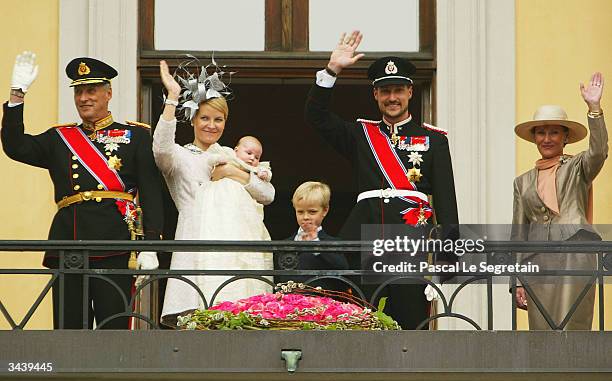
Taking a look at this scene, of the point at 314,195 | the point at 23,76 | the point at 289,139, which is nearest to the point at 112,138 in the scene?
the point at 23,76

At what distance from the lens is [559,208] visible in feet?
38.7

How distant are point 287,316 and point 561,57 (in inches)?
140

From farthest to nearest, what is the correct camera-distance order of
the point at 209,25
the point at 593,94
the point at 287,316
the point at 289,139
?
the point at 289,139 → the point at 209,25 → the point at 593,94 → the point at 287,316

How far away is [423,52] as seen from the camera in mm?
13836

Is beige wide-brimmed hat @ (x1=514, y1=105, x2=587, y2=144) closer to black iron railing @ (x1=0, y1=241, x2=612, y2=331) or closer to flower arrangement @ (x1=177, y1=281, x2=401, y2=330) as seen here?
black iron railing @ (x1=0, y1=241, x2=612, y2=331)

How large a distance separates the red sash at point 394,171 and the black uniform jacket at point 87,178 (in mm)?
1308

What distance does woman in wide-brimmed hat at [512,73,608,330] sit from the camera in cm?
1163

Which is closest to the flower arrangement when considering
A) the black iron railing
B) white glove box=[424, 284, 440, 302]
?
the black iron railing

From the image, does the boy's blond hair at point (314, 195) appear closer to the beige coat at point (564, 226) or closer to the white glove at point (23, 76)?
the beige coat at point (564, 226)

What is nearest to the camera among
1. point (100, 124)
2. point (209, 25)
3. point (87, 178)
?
point (87, 178)

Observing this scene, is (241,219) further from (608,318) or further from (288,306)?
(608,318)

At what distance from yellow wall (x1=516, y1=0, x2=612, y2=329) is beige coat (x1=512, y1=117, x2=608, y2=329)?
176 centimetres

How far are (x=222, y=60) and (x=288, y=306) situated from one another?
9.88 feet

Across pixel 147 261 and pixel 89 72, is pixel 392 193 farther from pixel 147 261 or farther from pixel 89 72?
pixel 89 72
